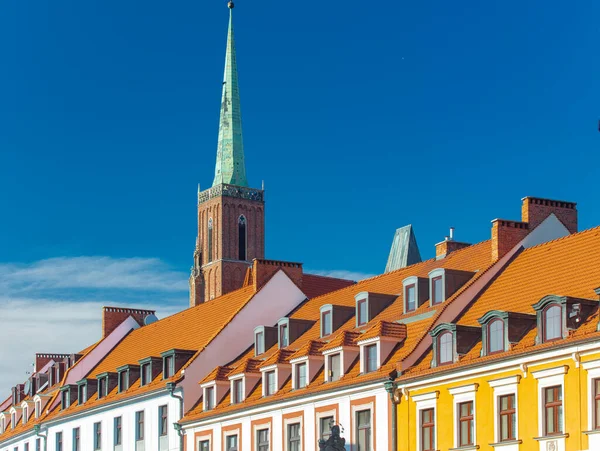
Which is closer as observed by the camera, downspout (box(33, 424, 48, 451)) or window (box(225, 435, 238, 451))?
window (box(225, 435, 238, 451))

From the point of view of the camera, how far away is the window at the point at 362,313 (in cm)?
6003

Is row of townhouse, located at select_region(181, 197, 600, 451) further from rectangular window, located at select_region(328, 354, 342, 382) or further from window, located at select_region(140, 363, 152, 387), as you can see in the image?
window, located at select_region(140, 363, 152, 387)

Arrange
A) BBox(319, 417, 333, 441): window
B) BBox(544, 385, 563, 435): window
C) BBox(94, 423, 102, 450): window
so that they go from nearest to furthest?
BBox(544, 385, 563, 435): window, BBox(319, 417, 333, 441): window, BBox(94, 423, 102, 450): window

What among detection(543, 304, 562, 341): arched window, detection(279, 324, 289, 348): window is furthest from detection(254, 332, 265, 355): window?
detection(543, 304, 562, 341): arched window

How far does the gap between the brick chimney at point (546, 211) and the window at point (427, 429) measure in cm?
1102

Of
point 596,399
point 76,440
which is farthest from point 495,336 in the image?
point 76,440

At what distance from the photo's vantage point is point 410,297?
57594mm

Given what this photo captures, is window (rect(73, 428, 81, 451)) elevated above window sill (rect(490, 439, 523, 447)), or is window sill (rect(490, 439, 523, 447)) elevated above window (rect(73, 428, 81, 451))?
window (rect(73, 428, 81, 451))

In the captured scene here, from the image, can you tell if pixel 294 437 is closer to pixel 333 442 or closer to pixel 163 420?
pixel 333 442

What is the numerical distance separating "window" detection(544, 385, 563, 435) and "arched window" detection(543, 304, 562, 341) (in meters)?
1.70

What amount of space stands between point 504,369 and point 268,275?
1108 inches

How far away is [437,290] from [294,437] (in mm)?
9139

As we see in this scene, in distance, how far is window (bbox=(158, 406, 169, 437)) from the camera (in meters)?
68.4

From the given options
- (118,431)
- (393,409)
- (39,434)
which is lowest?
(393,409)
